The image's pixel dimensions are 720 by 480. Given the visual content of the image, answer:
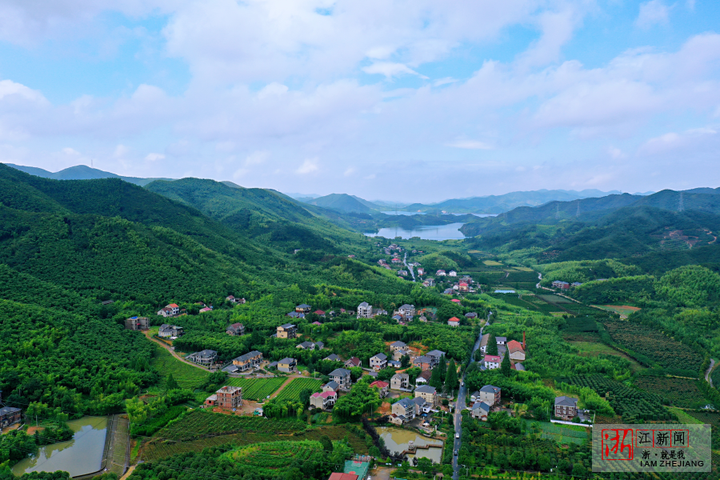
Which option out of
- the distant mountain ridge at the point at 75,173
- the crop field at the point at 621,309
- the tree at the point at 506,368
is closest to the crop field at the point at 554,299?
the crop field at the point at 621,309

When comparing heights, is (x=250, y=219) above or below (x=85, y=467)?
above

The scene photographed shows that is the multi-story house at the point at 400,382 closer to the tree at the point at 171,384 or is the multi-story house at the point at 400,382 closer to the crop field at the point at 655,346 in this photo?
the tree at the point at 171,384

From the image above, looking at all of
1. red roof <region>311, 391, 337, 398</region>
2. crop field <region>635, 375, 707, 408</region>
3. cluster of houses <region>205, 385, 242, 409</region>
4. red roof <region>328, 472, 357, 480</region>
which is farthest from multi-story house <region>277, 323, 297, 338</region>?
crop field <region>635, 375, 707, 408</region>

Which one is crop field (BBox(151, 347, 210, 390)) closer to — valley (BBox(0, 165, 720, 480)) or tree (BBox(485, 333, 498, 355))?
valley (BBox(0, 165, 720, 480))

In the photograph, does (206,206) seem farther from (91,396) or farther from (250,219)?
(91,396)

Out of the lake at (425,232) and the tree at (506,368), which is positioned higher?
the lake at (425,232)

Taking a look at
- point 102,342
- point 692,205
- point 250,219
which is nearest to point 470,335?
point 102,342
